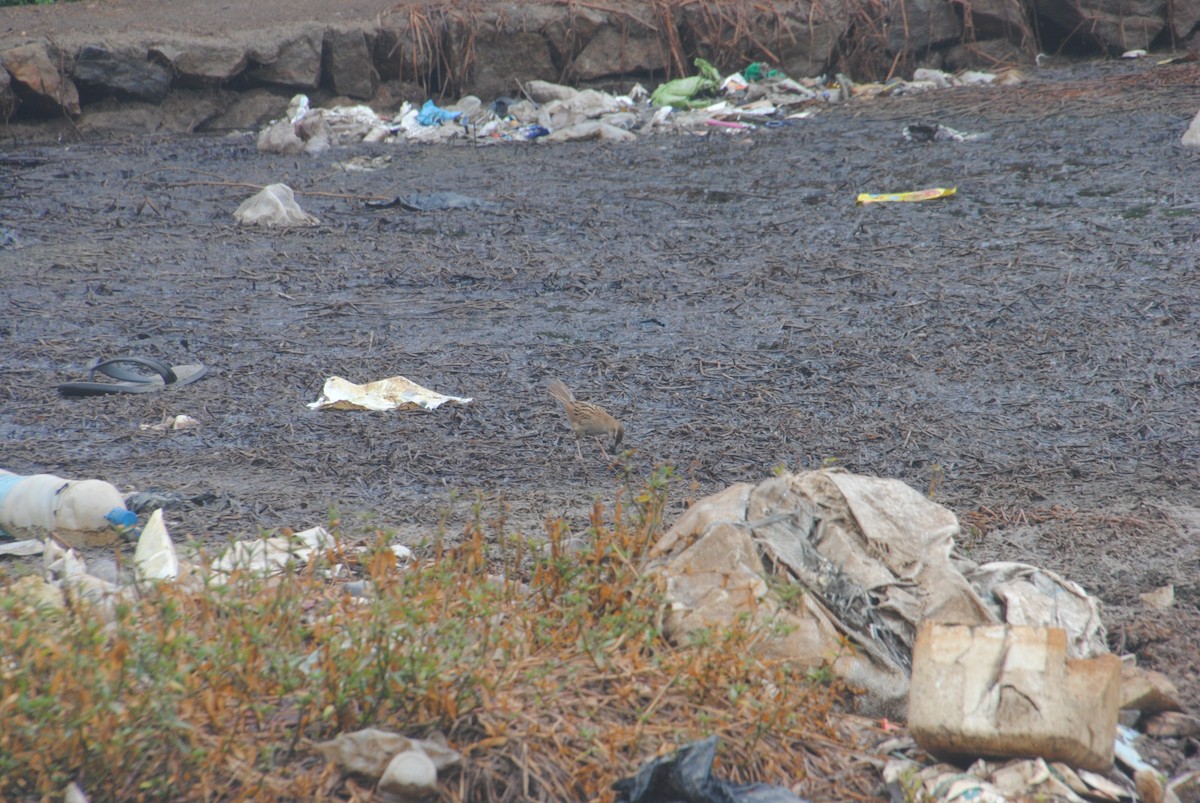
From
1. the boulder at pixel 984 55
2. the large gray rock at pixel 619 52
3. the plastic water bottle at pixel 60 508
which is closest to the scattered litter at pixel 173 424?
the plastic water bottle at pixel 60 508

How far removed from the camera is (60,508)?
351cm

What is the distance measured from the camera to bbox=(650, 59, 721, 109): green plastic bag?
1342 centimetres

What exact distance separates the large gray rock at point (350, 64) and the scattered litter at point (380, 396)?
10.0m

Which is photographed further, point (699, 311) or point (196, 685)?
point (699, 311)

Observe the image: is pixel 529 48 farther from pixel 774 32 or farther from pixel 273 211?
pixel 273 211

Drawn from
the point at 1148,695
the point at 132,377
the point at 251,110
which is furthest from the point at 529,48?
the point at 1148,695

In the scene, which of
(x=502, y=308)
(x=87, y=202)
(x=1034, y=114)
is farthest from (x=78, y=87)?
(x=1034, y=114)

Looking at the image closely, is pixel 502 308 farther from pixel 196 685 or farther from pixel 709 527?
pixel 196 685

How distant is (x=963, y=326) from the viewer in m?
5.63

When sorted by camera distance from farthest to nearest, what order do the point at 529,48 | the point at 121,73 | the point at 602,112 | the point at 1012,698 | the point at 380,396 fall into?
the point at 529,48
the point at 121,73
the point at 602,112
the point at 380,396
the point at 1012,698

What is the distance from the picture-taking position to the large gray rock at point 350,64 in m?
13.8

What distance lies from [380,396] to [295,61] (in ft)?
33.5

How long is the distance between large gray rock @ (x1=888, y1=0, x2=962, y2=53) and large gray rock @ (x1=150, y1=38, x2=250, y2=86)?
868 cm

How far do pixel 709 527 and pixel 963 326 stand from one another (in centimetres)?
319
